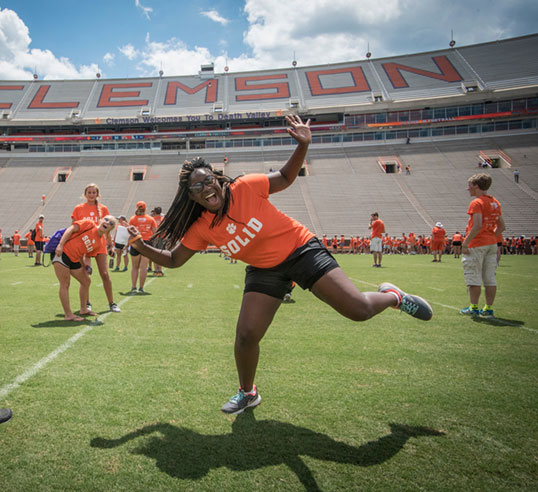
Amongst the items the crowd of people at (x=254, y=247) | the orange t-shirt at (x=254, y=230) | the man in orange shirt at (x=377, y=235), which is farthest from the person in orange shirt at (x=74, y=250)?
the man in orange shirt at (x=377, y=235)

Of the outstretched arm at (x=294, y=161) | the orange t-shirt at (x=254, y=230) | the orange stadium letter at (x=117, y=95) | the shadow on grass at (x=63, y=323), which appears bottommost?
the shadow on grass at (x=63, y=323)

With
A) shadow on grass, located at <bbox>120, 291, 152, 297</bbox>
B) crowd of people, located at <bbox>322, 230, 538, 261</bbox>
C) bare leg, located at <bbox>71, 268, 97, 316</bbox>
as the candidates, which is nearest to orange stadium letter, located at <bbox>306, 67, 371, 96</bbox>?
crowd of people, located at <bbox>322, 230, 538, 261</bbox>

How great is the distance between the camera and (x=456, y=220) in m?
32.5

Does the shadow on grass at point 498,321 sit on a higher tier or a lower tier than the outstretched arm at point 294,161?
lower

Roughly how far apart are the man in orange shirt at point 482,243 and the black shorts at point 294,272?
161 inches

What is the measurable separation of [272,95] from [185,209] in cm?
5255

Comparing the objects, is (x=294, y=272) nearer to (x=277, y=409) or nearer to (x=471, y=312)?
(x=277, y=409)

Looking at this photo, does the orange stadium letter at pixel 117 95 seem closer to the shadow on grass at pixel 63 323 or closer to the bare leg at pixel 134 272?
the bare leg at pixel 134 272

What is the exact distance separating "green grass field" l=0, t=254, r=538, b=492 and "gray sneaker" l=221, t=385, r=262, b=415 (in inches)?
3.1

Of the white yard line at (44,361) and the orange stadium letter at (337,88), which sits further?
the orange stadium letter at (337,88)

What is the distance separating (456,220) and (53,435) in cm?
3517

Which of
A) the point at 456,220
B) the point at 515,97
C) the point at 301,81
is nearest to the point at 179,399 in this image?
the point at 456,220

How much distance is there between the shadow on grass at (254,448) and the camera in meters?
2.11

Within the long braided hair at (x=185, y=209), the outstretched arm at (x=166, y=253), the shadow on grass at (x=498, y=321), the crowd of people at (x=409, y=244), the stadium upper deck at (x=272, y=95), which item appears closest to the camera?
the long braided hair at (x=185, y=209)
